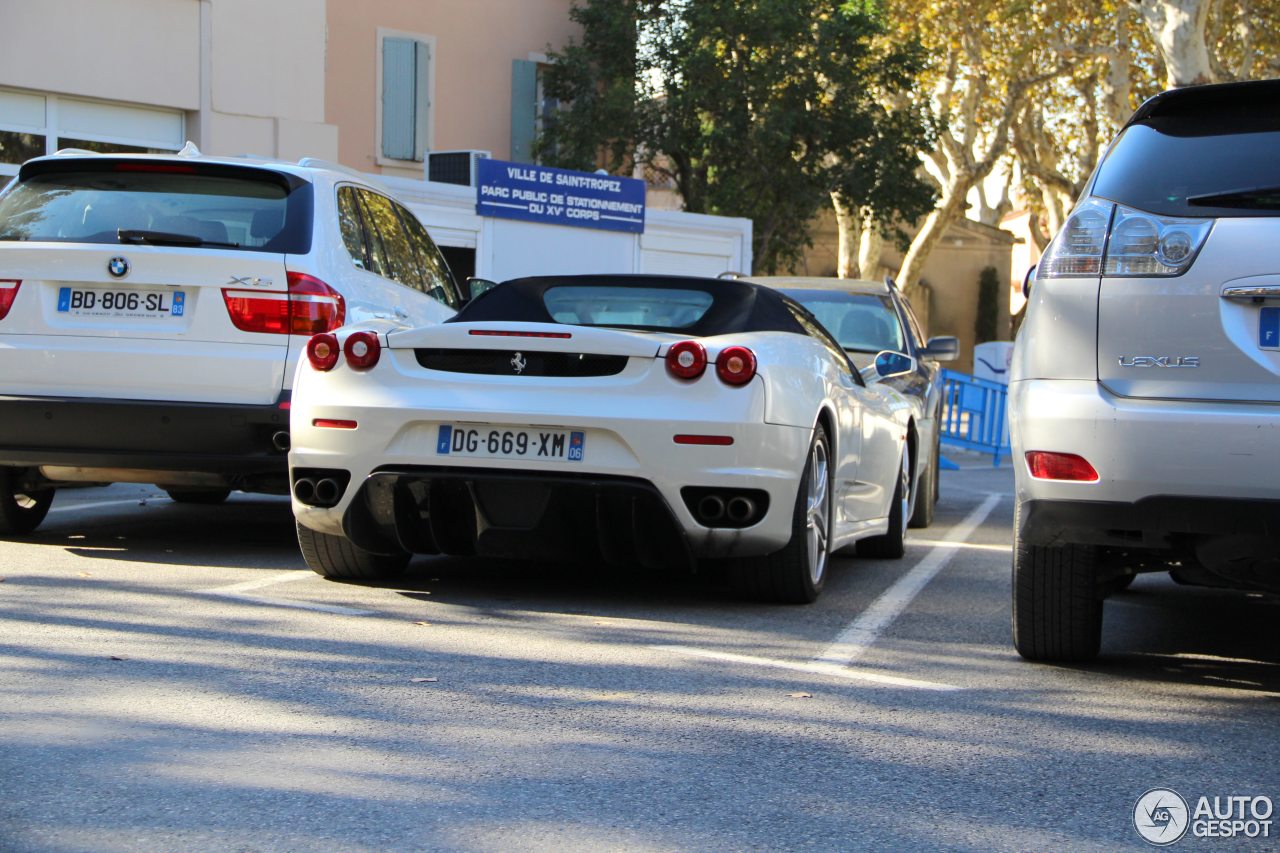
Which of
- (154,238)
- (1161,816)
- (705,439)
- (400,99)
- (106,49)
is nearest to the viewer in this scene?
(1161,816)

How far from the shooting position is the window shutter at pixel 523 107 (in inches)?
1133

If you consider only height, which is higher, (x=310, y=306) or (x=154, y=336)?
(x=310, y=306)

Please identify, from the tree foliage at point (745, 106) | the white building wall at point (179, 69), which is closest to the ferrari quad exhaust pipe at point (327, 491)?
the white building wall at point (179, 69)

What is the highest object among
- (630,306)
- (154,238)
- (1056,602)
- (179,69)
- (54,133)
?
(179,69)

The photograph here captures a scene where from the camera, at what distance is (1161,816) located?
3811mm

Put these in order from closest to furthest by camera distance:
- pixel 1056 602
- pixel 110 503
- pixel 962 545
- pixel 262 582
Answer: pixel 1056 602 < pixel 262 582 < pixel 962 545 < pixel 110 503

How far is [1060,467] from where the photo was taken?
16.2ft

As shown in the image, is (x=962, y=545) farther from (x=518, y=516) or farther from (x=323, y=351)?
(x=323, y=351)

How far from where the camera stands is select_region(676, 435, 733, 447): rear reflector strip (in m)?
6.06

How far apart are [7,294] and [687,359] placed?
3090mm

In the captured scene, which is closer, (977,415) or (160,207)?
(160,207)

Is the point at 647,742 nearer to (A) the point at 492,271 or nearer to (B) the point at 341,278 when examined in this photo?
(B) the point at 341,278

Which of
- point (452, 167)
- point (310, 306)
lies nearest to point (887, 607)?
point (310, 306)

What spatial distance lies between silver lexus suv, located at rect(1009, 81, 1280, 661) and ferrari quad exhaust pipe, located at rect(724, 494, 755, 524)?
1.23 metres
